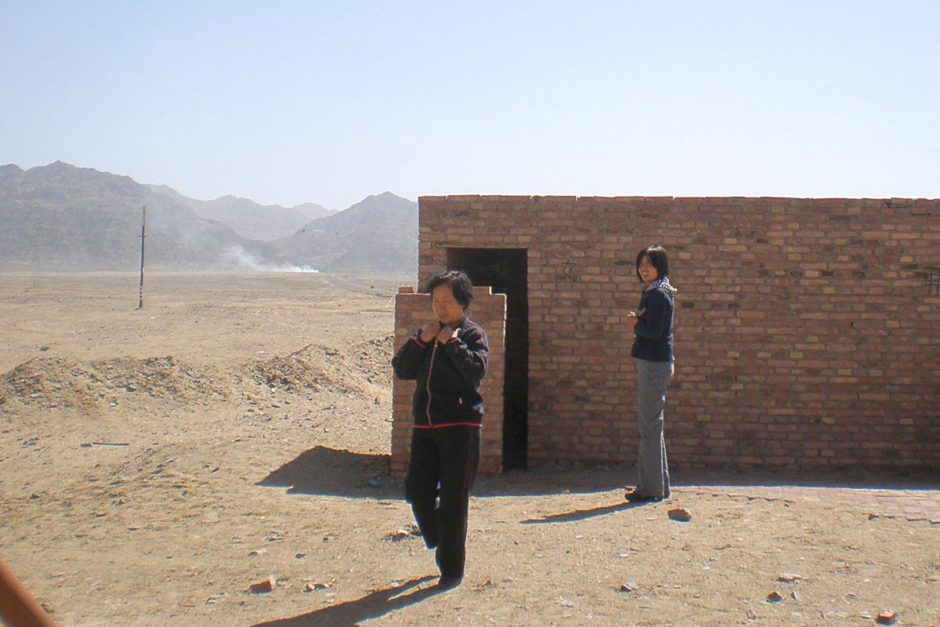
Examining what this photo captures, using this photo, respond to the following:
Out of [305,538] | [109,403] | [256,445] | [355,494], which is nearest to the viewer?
[305,538]

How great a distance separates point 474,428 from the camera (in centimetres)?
446

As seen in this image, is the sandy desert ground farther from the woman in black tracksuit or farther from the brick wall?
the woman in black tracksuit

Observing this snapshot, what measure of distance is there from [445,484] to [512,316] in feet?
18.5

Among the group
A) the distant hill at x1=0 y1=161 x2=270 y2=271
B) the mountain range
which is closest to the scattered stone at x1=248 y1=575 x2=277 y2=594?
the mountain range

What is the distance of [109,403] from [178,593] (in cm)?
726

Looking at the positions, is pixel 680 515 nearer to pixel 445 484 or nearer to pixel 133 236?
pixel 445 484

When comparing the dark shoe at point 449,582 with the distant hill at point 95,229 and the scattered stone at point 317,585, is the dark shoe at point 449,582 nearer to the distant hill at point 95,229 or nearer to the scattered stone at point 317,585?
the scattered stone at point 317,585

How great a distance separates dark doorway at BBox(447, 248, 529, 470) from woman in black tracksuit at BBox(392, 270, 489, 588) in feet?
16.8

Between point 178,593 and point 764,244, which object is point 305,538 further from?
point 764,244

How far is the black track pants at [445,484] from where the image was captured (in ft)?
14.5

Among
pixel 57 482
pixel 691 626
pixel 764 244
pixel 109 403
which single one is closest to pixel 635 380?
pixel 764 244

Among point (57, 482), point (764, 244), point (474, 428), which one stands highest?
point (764, 244)

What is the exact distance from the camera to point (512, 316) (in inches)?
393

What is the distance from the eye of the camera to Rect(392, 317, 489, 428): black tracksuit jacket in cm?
438
